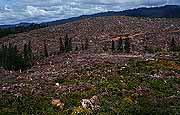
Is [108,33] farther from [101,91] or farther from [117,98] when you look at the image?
[117,98]

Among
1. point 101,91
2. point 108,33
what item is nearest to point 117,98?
point 101,91

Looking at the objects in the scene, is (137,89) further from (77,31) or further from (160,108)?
(77,31)

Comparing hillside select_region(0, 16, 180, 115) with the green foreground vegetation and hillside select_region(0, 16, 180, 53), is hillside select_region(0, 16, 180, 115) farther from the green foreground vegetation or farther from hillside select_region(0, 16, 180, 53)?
hillside select_region(0, 16, 180, 53)

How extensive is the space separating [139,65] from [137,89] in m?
14.5

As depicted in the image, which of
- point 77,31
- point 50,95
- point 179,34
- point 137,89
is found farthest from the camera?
point 77,31

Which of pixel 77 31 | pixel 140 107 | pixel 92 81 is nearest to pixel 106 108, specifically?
pixel 140 107

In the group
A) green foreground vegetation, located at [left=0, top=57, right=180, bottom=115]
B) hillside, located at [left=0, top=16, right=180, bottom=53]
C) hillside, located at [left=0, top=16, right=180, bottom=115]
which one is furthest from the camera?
hillside, located at [left=0, top=16, right=180, bottom=53]

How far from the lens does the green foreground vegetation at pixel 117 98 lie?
29.5m

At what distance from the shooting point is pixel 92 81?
38.7m

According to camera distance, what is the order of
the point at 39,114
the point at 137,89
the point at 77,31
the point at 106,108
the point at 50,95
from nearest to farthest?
the point at 39,114, the point at 106,108, the point at 50,95, the point at 137,89, the point at 77,31

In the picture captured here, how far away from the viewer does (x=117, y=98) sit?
33562mm

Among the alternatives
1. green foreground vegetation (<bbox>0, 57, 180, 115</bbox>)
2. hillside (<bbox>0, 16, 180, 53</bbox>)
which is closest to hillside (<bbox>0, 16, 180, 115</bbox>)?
green foreground vegetation (<bbox>0, 57, 180, 115</bbox>)

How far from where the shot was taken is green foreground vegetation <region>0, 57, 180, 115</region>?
29.5 meters

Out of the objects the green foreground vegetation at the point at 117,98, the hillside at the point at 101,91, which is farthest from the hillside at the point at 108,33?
the green foreground vegetation at the point at 117,98
